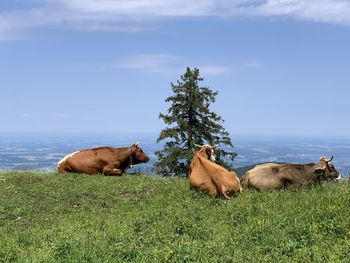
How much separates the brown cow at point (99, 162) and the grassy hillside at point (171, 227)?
20.0 ft

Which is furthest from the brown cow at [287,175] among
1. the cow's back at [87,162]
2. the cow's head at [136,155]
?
the cow's head at [136,155]

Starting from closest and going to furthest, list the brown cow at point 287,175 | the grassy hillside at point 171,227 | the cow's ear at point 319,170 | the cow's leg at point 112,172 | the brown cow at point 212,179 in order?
the grassy hillside at point 171,227 → the brown cow at point 212,179 → the brown cow at point 287,175 → the cow's ear at point 319,170 → the cow's leg at point 112,172

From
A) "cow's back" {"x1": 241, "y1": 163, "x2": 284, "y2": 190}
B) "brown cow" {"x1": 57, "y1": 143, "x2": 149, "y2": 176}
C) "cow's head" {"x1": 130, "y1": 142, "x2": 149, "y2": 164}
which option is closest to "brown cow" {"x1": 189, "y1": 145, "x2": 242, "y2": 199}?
"cow's back" {"x1": 241, "y1": 163, "x2": 284, "y2": 190}

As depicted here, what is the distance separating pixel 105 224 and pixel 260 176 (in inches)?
314

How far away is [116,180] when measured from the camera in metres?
22.4

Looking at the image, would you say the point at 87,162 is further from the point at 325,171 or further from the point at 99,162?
the point at 325,171

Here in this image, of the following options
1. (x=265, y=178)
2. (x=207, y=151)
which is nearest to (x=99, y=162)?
(x=207, y=151)

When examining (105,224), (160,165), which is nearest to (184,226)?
(105,224)

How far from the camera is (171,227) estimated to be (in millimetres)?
11945

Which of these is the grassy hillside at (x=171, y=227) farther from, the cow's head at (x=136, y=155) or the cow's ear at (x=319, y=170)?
the cow's head at (x=136, y=155)

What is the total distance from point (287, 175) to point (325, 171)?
2.04m

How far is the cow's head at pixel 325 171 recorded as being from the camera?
19.0m

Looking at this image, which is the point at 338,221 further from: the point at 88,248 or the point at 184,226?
the point at 88,248

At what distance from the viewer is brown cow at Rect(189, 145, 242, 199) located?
55.7ft
